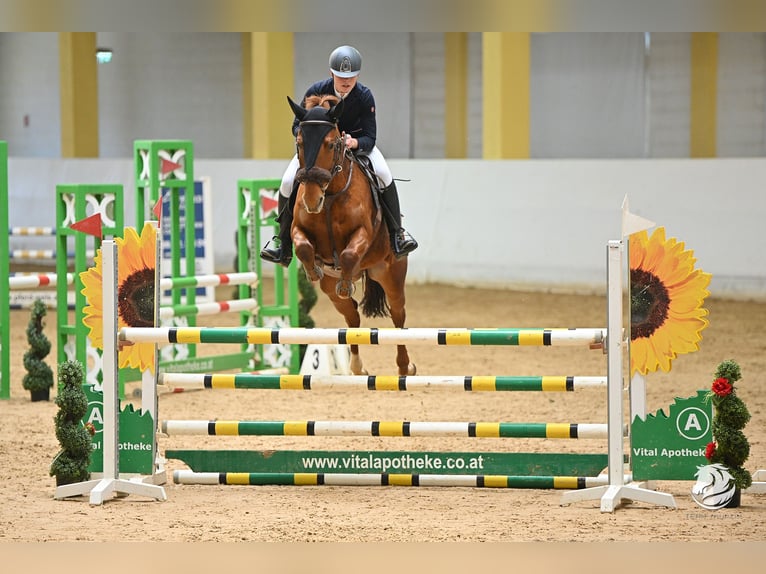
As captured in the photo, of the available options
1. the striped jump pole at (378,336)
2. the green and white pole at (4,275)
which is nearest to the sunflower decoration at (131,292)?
the striped jump pole at (378,336)

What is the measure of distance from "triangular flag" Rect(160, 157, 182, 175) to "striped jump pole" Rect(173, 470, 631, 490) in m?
3.22

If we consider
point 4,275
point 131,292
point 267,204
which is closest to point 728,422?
point 131,292

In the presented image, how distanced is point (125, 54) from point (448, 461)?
16.7m

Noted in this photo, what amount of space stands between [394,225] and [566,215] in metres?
6.48

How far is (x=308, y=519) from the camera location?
11.8 ft

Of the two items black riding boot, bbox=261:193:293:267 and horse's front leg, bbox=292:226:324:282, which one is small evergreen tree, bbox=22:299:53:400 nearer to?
black riding boot, bbox=261:193:293:267

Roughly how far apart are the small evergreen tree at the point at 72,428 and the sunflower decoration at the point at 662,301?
6.74ft

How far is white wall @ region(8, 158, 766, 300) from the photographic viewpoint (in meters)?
10.2

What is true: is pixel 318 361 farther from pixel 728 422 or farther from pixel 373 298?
pixel 728 422

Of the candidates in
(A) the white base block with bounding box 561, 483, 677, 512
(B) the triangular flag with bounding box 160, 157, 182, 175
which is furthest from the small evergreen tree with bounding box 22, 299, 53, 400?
(A) the white base block with bounding box 561, 483, 677, 512

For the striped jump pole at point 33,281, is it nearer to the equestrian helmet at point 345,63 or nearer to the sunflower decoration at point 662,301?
the equestrian helmet at point 345,63

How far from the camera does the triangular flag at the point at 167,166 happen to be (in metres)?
6.80

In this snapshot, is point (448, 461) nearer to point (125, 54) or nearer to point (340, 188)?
point (340, 188)

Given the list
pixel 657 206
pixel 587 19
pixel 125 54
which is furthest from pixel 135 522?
pixel 125 54
